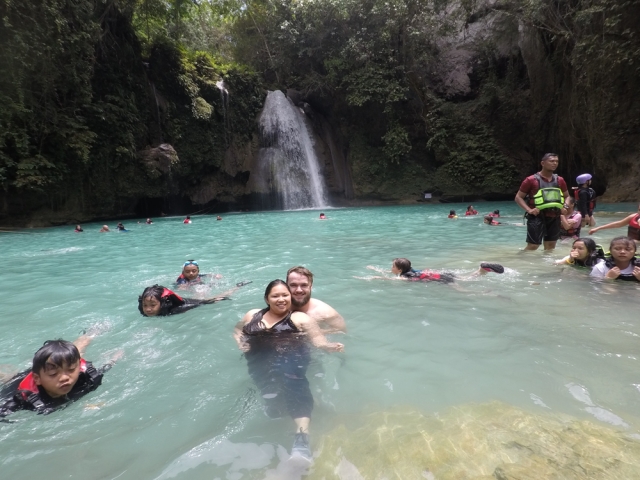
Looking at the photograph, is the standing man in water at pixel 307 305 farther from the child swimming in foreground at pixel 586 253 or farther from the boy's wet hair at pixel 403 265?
the child swimming in foreground at pixel 586 253

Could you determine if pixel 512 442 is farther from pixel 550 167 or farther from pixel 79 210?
pixel 79 210

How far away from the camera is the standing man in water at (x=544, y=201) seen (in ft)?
22.6

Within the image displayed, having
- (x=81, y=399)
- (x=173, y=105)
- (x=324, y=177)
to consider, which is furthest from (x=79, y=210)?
(x=81, y=399)

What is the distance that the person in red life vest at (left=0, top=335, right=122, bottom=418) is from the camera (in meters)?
2.75

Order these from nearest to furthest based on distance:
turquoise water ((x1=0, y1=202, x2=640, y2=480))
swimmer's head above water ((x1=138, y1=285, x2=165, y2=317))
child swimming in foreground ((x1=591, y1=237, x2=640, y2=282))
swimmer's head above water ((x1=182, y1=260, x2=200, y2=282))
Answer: turquoise water ((x1=0, y1=202, x2=640, y2=480))
swimmer's head above water ((x1=138, y1=285, x2=165, y2=317))
child swimming in foreground ((x1=591, y1=237, x2=640, y2=282))
swimmer's head above water ((x1=182, y1=260, x2=200, y2=282))

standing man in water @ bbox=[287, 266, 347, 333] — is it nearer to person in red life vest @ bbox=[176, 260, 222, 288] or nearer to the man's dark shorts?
person in red life vest @ bbox=[176, 260, 222, 288]

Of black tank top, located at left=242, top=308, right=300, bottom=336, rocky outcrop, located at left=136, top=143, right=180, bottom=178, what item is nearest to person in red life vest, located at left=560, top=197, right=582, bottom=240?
black tank top, located at left=242, top=308, right=300, bottom=336

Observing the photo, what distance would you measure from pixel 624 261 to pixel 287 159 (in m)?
23.4

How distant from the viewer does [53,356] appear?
2766 millimetres

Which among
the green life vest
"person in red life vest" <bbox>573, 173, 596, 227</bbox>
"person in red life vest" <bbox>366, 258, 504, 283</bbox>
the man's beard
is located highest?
the green life vest

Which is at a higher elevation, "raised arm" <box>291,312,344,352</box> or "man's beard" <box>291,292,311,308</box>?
"man's beard" <box>291,292,311,308</box>

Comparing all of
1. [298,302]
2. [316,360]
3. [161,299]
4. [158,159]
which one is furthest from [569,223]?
[158,159]

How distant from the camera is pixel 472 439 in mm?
2232

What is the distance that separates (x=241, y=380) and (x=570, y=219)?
8.51 metres
